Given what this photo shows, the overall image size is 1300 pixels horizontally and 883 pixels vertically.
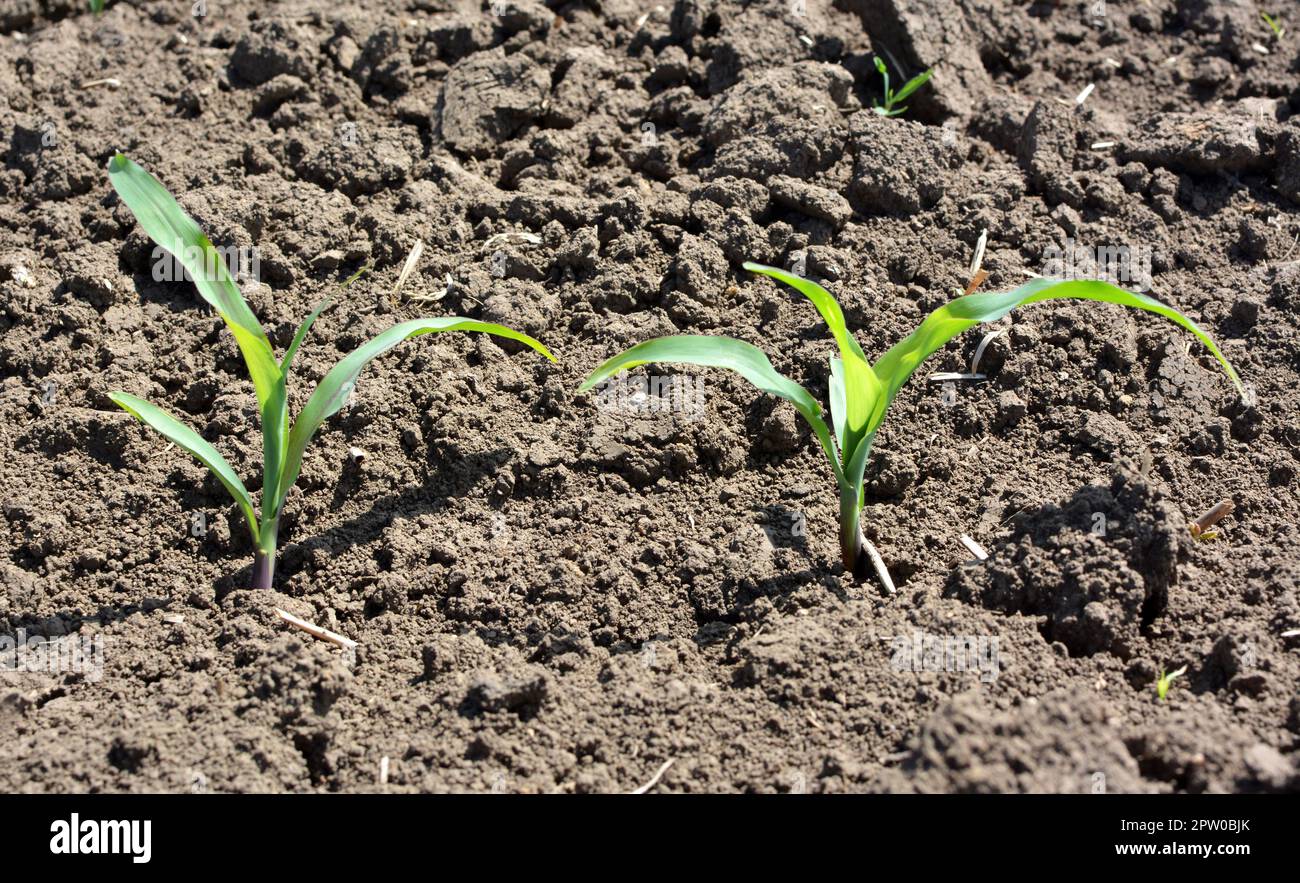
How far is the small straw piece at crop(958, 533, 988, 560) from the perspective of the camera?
2.53 metres

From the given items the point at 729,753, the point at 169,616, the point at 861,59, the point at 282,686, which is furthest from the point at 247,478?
the point at 861,59

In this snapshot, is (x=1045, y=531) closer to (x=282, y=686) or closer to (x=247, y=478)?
(x=282, y=686)

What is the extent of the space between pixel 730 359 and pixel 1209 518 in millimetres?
1117

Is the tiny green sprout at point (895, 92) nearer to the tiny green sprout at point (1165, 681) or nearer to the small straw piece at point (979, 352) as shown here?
the small straw piece at point (979, 352)

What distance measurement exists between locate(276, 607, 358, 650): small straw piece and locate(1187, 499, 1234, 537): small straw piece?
5.86 ft

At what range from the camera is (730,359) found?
238 cm
